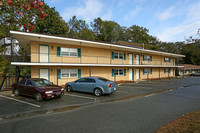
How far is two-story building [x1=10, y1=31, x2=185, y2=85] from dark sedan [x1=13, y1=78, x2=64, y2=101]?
2978 millimetres

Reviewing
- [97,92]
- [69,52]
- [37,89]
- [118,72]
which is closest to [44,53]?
[69,52]

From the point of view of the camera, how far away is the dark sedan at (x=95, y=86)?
959 cm

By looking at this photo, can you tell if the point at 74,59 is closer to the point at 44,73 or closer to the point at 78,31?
the point at 44,73

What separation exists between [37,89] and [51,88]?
861mm

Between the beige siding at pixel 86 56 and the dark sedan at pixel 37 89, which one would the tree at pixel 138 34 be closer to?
the beige siding at pixel 86 56

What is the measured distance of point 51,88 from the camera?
8.69m

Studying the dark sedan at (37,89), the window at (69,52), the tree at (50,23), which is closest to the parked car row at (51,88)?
the dark sedan at (37,89)

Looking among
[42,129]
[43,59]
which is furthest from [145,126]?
[43,59]

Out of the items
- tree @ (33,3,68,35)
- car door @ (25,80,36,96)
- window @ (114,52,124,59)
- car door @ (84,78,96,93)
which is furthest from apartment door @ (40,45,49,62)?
tree @ (33,3,68,35)

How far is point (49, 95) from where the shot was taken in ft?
27.0

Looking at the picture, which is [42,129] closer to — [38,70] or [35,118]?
[35,118]

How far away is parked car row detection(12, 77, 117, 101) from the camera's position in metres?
8.34

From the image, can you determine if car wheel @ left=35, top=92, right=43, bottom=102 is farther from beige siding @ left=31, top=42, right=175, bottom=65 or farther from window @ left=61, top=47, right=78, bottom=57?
window @ left=61, top=47, right=78, bottom=57

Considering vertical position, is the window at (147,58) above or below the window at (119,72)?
above
